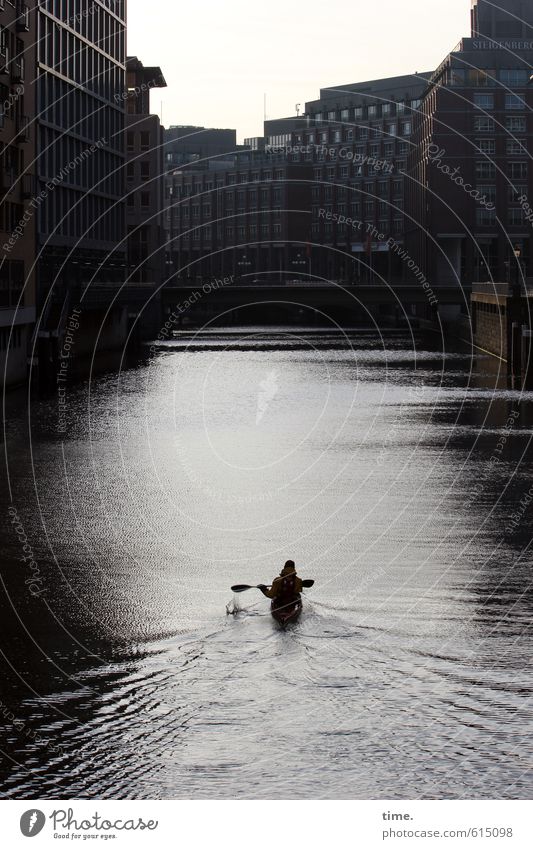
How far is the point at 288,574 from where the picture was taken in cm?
3206

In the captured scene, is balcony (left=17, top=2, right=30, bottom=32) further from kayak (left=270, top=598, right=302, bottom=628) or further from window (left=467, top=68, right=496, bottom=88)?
window (left=467, top=68, right=496, bottom=88)

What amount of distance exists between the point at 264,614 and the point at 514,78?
165 m

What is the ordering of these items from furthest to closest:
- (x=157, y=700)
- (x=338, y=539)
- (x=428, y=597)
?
(x=338, y=539) < (x=428, y=597) < (x=157, y=700)

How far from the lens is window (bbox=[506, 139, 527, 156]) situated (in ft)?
609

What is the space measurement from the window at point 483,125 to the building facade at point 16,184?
96716 millimetres

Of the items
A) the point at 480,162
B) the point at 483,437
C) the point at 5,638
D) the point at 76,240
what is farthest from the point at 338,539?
the point at 480,162

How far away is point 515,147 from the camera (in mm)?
186250

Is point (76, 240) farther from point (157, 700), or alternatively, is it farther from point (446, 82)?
point (157, 700)

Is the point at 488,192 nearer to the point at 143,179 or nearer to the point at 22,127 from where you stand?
the point at 143,179

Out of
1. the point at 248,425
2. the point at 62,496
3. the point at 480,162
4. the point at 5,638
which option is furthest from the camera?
the point at 480,162

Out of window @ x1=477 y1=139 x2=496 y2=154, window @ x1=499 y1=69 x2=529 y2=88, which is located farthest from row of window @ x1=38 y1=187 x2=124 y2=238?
window @ x1=499 y1=69 x2=529 y2=88

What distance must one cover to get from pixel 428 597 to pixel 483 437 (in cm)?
3418

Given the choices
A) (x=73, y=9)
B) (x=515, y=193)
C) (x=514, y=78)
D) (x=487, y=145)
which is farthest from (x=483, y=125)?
(x=73, y=9)

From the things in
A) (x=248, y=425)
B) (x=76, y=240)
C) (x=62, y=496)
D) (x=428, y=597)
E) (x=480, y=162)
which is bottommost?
(x=428, y=597)
